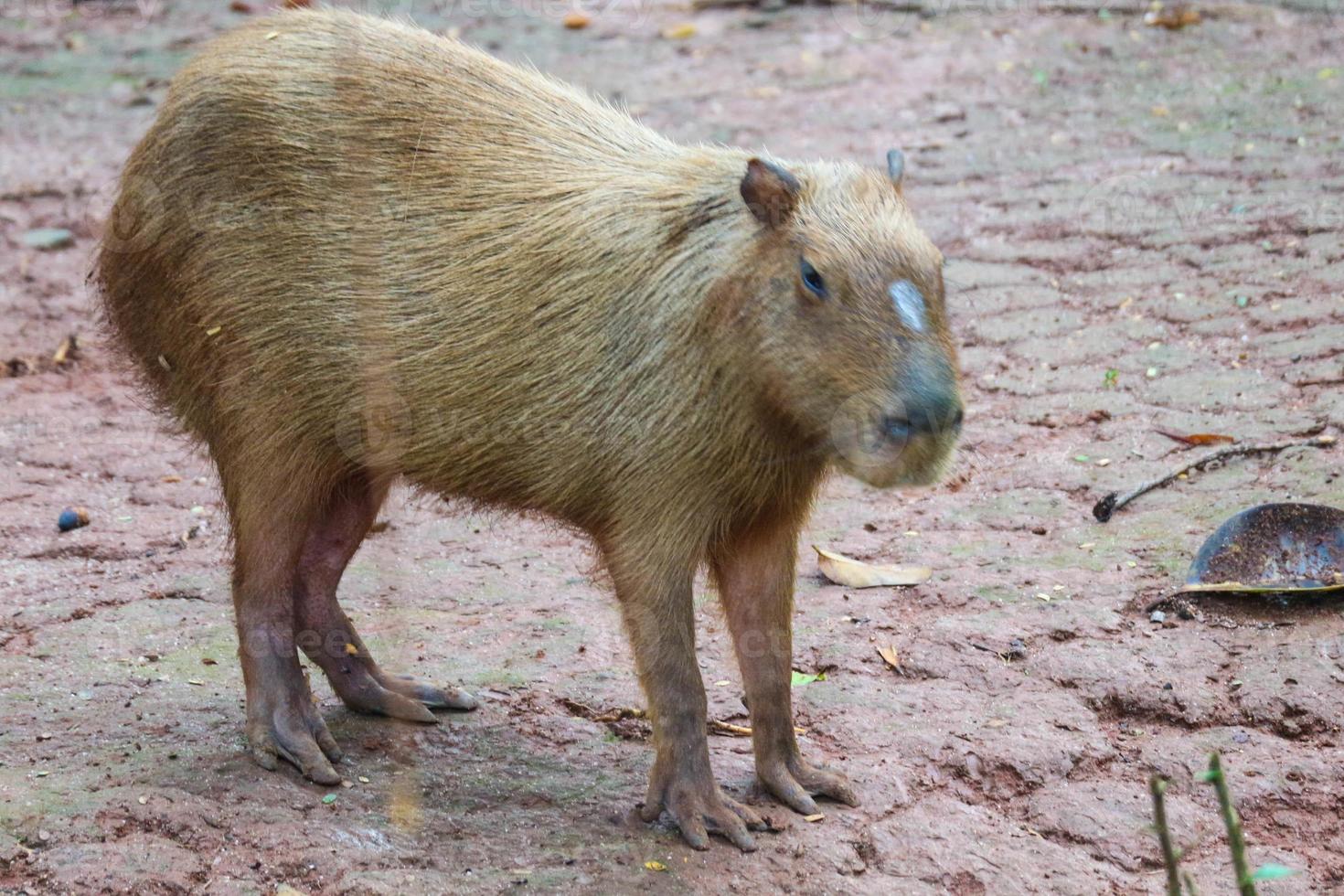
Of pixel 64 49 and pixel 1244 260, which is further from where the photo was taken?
pixel 64 49

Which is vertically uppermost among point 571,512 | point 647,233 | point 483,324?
point 647,233

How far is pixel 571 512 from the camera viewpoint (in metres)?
3.28

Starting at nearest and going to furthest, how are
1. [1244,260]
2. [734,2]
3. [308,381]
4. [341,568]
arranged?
1. [308,381]
2. [341,568]
3. [1244,260]
4. [734,2]

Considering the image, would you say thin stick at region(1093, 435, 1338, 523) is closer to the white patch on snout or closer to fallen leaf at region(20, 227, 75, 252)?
the white patch on snout

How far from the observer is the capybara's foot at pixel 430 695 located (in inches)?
151

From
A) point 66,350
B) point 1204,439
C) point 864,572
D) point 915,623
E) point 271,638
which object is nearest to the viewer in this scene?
point 271,638

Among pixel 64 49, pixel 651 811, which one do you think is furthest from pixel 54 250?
pixel 651 811

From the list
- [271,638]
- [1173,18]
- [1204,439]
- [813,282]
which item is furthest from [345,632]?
[1173,18]

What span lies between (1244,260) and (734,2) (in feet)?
15.7

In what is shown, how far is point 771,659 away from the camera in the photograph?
343 cm

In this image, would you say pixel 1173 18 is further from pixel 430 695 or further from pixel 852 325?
pixel 852 325

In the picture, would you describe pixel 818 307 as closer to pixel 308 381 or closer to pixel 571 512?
pixel 571 512

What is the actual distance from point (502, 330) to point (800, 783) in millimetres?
1190

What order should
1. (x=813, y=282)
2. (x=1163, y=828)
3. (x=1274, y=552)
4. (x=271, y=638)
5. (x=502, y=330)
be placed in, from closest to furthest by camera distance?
(x=1163, y=828) → (x=813, y=282) → (x=502, y=330) → (x=271, y=638) → (x=1274, y=552)
